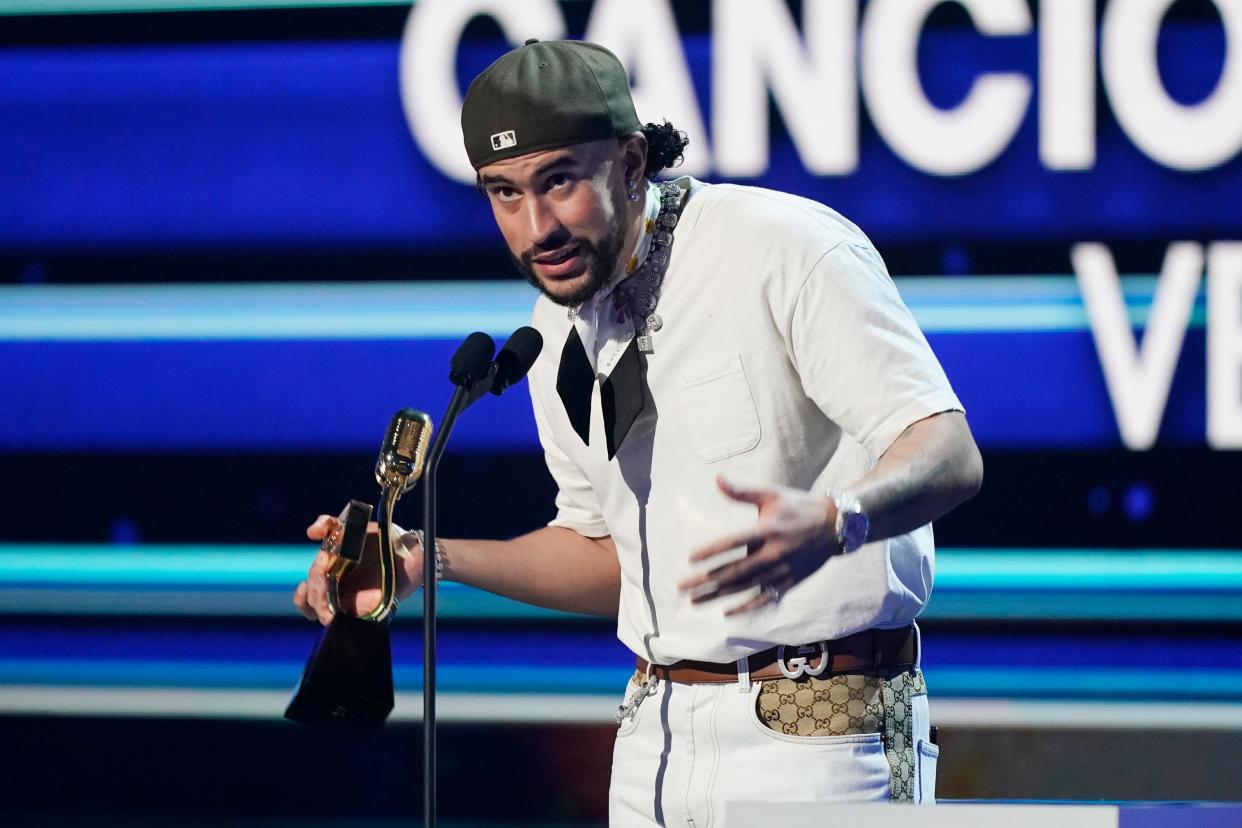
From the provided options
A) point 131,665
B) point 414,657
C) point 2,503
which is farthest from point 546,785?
point 2,503

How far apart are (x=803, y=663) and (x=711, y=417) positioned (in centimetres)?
32

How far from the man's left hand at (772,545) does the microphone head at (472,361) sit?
43cm

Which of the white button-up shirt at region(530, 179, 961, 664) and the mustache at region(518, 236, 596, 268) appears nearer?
the white button-up shirt at region(530, 179, 961, 664)

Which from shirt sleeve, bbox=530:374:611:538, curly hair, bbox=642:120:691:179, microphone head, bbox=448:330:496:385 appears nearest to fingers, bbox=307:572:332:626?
microphone head, bbox=448:330:496:385

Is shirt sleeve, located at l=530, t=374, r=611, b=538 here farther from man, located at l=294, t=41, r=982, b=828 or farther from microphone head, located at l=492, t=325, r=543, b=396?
microphone head, located at l=492, t=325, r=543, b=396

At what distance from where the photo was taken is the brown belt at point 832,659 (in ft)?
6.03

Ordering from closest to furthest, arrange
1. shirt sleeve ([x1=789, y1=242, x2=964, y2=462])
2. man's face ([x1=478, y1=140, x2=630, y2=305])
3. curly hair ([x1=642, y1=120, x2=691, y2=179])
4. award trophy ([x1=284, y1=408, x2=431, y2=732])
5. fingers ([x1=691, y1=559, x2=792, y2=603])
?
fingers ([x1=691, y1=559, x2=792, y2=603]) → shirt sleeve ([x1=789, y1=242, x2=964, y2=462]) → award trophy ([x1=284, y1=408, x2=431, y2=732]) → man's face ([x1=478, y1=140, x2=630, y2=305]) → curly hair ([x1=642, y1=120, x2=691, y2=179])

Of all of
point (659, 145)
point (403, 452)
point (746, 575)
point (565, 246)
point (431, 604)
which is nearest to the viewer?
point (746, 575)

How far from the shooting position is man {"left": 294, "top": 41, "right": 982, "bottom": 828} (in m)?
1.81

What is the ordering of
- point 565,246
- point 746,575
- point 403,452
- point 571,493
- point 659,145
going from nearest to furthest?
point 746,575
point 403,452
point 565,246
point 659,145
point 571,493

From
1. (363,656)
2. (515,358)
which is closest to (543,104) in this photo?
(515,358)

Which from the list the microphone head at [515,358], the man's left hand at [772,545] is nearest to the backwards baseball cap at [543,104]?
the microphone head at [515,358]

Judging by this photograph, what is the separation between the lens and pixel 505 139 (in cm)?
188

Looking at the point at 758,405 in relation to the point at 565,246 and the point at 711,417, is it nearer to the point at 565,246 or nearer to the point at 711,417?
the point at 711,417
